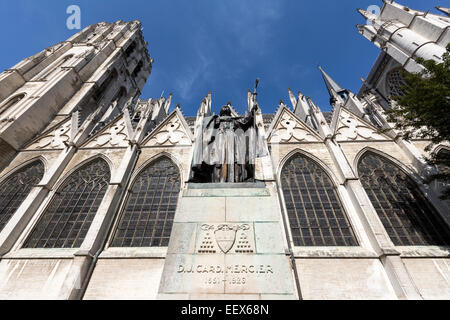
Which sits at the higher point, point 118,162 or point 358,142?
point 358,142

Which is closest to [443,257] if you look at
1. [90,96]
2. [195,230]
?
[195,230]

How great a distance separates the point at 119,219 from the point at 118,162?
335cm

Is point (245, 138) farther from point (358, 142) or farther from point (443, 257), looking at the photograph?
point (358, 142)

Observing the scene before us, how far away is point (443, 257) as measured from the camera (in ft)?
23.4

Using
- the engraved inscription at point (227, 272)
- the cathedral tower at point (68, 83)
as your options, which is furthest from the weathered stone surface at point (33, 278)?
the cathedral tower at point (68, 83)

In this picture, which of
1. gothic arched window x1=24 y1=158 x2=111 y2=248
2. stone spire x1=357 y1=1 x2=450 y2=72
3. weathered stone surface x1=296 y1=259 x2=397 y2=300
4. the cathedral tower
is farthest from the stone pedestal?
stone spire x1=357 y1=1 x2=450 y2=72

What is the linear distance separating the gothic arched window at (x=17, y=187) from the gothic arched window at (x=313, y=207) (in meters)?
12.0

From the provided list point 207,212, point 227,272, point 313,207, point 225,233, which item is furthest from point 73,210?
point 313,207

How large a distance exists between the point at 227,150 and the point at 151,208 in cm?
586

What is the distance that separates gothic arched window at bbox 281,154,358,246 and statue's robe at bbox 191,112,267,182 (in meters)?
4.79

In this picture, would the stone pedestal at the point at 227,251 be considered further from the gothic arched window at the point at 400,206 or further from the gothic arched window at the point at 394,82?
the gothic arched window at the point at 394,82

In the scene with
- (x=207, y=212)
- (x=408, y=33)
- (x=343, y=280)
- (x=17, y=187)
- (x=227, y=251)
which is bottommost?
(x=227, y=251)

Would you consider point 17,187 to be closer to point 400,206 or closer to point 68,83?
point 68,83

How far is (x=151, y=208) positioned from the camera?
915cm
